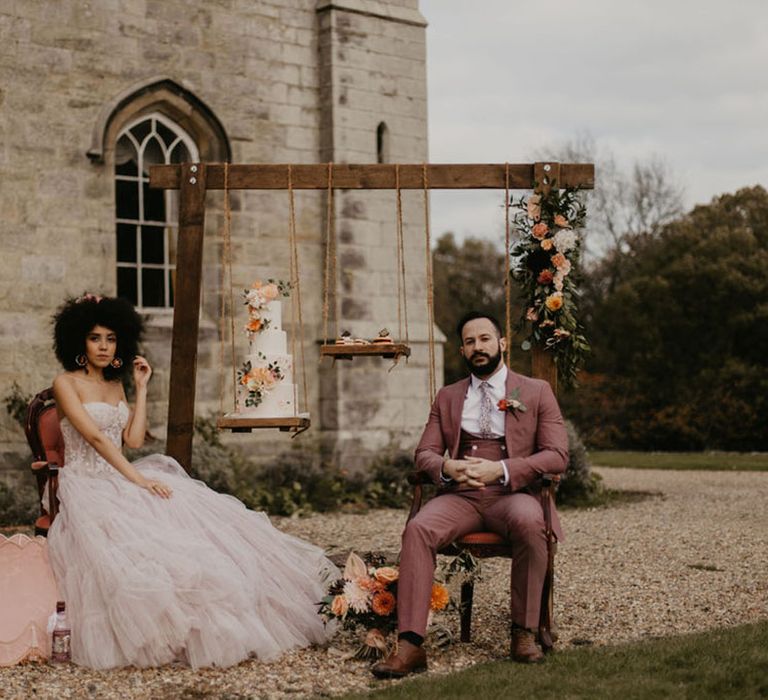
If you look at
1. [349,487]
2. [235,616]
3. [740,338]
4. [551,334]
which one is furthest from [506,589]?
[740,338]

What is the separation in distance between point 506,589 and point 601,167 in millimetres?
33281

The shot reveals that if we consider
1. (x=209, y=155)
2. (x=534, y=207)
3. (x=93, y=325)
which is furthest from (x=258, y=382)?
(x=209, y=155)

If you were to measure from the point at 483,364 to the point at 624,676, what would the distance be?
172 cm

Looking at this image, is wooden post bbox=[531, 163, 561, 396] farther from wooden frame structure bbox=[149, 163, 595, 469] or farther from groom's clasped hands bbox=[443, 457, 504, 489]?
groom's clasped hands bbox=[443, 457, 504, 489]

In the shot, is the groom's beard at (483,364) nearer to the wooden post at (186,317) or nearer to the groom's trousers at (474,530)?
the groom's trousers at (474,530)

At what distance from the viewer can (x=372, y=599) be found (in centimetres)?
576

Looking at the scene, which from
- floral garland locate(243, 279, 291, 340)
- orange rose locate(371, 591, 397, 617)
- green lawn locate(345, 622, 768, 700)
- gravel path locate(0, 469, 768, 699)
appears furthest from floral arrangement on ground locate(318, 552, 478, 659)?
floral garland locate(243, 279, 291, 340)

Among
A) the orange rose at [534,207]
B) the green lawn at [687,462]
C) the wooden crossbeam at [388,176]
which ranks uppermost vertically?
the wooden crossbeam at [388,176]

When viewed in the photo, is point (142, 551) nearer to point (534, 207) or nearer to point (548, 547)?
point (548, 547)

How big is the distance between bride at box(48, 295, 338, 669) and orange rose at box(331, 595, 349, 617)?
0.29 metres

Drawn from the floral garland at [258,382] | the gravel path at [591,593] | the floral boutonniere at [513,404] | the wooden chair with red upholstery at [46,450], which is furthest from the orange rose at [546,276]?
the wooden chair with red upholstery at [46,450]

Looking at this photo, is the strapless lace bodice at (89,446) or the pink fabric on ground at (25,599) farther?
the strapless lace bodice at (89,446)

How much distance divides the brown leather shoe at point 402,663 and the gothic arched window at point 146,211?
764cm

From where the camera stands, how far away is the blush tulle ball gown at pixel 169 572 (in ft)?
18.0
